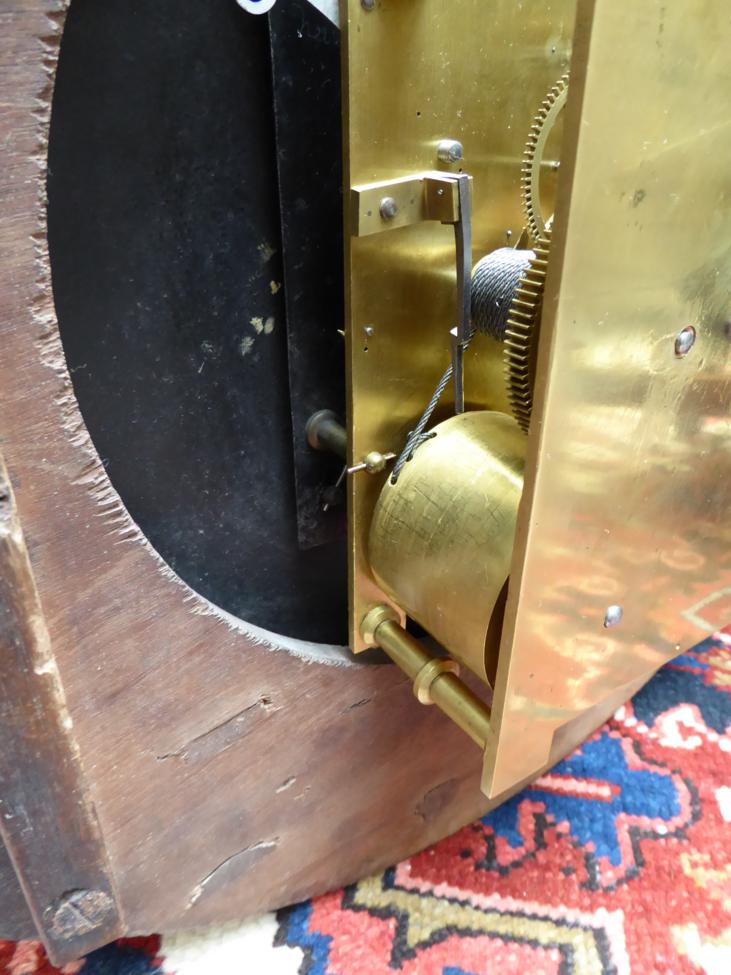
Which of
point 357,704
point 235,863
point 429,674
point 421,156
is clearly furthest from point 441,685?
point 421,156

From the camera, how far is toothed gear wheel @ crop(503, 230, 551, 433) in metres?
0.50

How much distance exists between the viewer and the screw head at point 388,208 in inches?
21.3

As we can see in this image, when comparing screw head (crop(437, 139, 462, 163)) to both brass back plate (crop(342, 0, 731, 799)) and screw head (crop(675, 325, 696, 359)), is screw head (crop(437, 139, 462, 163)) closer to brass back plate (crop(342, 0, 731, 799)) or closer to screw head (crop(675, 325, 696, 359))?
brass back plate (crop(342, 0, 731, 799))

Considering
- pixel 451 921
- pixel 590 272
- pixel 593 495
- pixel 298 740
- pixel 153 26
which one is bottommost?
pixel 451 921

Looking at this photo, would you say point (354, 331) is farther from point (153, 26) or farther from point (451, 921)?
point (451, 921)

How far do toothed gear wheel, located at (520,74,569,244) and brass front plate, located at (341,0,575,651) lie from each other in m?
0.02

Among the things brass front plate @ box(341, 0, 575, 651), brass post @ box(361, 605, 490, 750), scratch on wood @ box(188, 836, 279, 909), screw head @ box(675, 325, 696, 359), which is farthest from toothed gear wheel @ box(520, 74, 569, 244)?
scratch on wood @ box(188, 836, 279, 909)

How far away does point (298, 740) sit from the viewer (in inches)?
Result: 27.2

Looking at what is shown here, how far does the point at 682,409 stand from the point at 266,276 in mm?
300

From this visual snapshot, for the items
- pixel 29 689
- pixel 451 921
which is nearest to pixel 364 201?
pixel 29 689

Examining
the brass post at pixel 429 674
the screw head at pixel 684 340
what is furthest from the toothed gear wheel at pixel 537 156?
the brass post at pixel 429 674

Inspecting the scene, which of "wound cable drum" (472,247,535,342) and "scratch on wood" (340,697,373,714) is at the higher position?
"wound cable drum" (472,247,535,342)

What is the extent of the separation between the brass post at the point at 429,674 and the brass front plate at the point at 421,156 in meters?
0.05

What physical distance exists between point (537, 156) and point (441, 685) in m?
0.39
